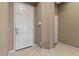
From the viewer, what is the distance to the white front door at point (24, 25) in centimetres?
212

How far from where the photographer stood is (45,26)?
242 cm

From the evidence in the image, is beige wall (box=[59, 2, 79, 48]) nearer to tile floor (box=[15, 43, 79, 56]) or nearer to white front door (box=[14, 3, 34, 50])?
tile floor (box=[15, 43, 79, 56])

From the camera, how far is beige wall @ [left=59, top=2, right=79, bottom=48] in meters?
2.07

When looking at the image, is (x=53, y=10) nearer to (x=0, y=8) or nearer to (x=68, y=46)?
(x=68, y=46)

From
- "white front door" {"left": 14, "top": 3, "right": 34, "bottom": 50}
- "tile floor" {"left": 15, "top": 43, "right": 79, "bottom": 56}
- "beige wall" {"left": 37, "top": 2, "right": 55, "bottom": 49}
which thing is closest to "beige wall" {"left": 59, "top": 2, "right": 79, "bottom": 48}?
"tile floor" {"left": 15, "top": 43, "right": 79, "bottom": 56}

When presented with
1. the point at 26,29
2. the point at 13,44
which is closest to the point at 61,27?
the point at 26,29

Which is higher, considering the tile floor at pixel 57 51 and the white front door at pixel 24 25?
the white front door at pixel 24 25

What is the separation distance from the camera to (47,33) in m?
2.46

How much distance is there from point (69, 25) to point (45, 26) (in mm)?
569

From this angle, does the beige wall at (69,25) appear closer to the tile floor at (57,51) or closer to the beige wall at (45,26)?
the tile floor at (57,51)

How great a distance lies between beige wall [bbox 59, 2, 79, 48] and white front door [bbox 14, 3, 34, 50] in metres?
0.62

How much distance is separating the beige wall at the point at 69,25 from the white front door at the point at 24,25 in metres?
0.62

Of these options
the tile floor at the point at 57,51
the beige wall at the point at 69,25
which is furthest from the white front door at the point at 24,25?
the beige wall at the point at 69,25

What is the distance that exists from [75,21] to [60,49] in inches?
25.9
